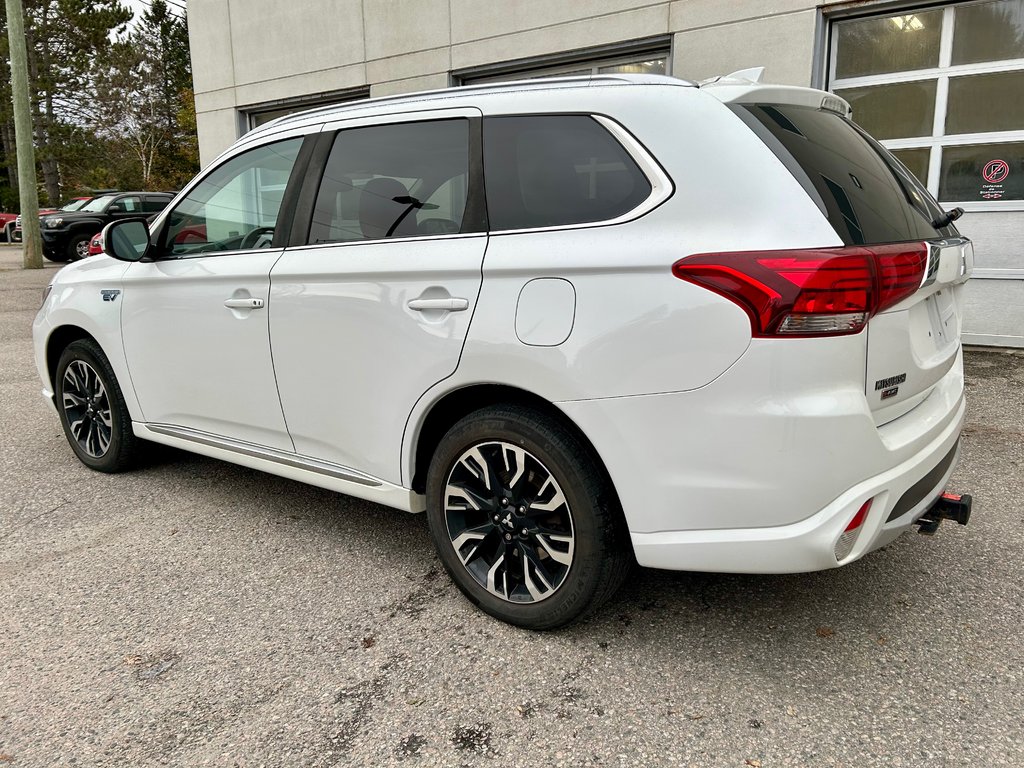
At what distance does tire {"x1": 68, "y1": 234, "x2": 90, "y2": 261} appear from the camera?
18.4m

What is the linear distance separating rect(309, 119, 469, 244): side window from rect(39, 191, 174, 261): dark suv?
1704 centimetres

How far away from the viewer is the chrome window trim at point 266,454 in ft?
9.94

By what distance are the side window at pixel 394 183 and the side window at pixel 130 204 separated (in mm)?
17943

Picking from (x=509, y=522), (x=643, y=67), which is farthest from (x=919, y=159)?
(x=509, y=522)

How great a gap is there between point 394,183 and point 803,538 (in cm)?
192

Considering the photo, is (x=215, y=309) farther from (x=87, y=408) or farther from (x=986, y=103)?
(x=986, y=103)

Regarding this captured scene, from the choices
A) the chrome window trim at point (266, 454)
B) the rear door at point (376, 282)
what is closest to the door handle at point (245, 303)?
the rear door at point (376, 282)

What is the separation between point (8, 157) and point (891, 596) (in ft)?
157

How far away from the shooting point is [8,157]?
39594mm

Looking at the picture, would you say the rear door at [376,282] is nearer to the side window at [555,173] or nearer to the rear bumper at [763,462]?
the side window at [555,173]

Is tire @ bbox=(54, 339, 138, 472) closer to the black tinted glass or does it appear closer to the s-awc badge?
the s-awc badge

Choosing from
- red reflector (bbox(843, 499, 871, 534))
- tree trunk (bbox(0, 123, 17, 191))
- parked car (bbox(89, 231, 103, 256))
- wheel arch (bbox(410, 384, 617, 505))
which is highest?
tree trunk (bbox(0, 123, 17, 191))

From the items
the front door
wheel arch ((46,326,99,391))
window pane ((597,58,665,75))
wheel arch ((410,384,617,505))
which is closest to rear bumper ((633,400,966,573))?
wheel arch ((410,384,617,505))

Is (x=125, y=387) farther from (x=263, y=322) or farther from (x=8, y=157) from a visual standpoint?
(x=8, y=157)
